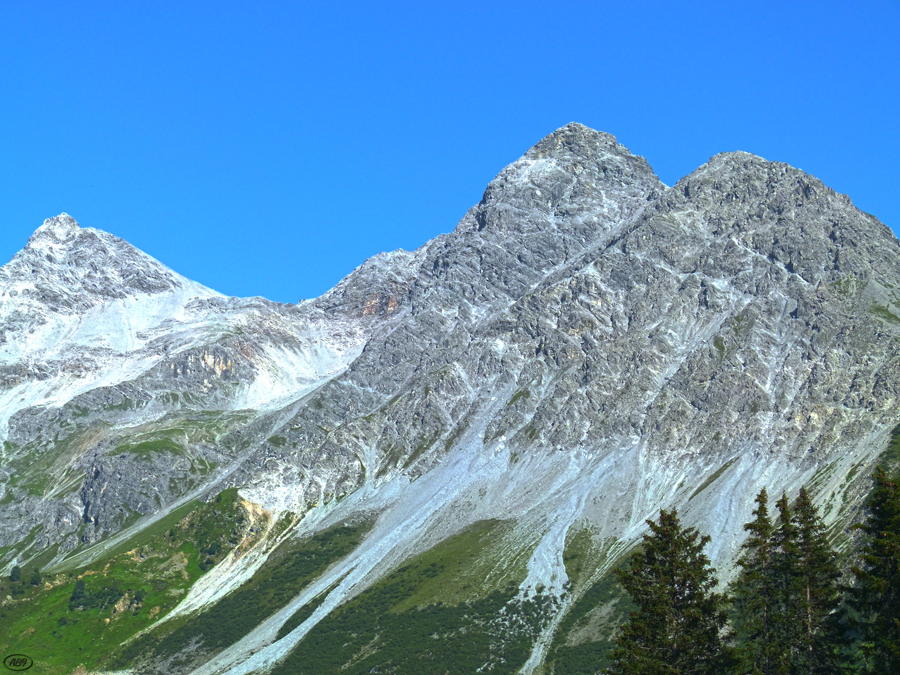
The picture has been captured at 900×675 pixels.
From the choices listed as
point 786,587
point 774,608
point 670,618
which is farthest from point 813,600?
point 670,618

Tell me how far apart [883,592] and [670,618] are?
15504 mm

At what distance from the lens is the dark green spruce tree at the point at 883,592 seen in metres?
73.2

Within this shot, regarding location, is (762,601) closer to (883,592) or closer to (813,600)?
(813,600)

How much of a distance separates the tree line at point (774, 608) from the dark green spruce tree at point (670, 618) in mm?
77

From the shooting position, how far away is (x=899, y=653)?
6988cm

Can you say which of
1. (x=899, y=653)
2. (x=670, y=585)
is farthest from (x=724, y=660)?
(x=899, y=653)

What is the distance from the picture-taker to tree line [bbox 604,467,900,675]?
75562mm

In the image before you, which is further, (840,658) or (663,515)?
(663,515)

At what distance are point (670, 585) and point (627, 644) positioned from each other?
6192 mm

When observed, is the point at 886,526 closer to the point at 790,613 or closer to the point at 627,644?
the point at 790,613

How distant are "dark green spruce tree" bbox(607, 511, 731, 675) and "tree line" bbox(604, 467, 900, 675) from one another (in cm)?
8

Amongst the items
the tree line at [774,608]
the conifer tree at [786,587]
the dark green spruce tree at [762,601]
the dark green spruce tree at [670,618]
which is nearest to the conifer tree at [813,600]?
the tree line at [774,608]

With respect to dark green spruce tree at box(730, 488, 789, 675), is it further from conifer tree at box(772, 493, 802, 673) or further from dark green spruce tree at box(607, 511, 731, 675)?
dark green spruce tree at box(607, 511, 731, 675)

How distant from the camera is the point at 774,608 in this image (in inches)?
3292
